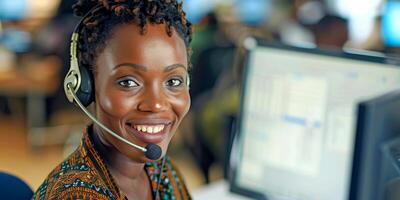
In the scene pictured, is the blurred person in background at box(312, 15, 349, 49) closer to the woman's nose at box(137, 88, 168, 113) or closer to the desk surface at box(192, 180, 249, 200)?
the desk surface at box(192, 180, 249, 200)

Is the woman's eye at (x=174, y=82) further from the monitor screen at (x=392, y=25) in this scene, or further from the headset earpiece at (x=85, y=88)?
the monitor screen at (x=392, y=25)

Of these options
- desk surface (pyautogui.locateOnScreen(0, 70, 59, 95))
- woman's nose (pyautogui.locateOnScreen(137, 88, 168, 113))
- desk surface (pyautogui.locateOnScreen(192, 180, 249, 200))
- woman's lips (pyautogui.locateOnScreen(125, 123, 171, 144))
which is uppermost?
woman's nose (pyautogui.locateOnScreen(137, 88, 168, 113))

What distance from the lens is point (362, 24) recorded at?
6.21 m

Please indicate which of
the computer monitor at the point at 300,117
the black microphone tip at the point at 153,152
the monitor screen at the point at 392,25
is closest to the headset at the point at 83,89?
the black microphone tip at the point at 153,152

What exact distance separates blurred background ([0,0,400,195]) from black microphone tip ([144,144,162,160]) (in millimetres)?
2394

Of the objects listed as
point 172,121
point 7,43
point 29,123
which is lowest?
point 29,123

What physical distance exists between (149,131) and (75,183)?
13 cm

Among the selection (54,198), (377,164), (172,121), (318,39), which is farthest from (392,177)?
(318,39)

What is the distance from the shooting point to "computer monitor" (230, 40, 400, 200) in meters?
1.55

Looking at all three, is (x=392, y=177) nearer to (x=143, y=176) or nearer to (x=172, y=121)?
(x=172, y=121)

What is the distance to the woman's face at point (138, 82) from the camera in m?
1.02

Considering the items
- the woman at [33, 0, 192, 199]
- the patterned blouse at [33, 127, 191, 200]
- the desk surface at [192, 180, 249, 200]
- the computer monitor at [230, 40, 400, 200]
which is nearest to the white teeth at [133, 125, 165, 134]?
the woman at [33, 0, 192, 199]

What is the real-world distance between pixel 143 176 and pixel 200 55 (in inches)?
123

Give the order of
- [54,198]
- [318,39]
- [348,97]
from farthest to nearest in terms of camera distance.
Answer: [318,39] → [348,97] → [54,198]
